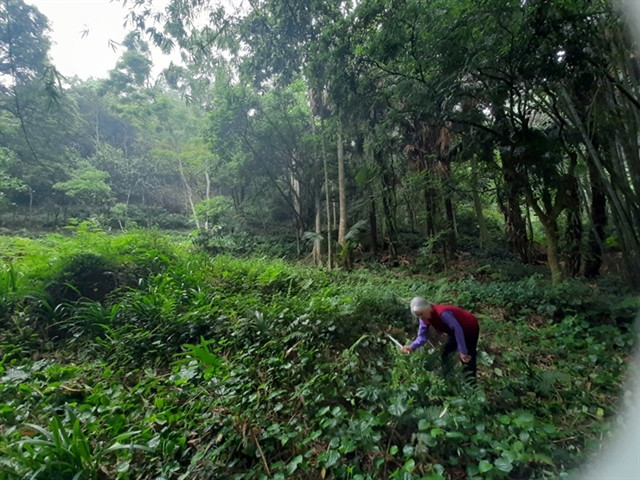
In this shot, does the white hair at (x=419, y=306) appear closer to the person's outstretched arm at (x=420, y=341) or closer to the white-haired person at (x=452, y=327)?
the white-haired person at (x=452, y=327)

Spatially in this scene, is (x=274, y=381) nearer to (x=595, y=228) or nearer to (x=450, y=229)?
(x=595, y=228)

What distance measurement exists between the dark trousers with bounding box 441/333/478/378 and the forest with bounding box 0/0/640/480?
0.32 feet

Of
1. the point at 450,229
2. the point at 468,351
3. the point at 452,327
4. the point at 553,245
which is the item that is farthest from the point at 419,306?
the point at 450,229

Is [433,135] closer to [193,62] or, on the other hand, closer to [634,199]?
[634,199]

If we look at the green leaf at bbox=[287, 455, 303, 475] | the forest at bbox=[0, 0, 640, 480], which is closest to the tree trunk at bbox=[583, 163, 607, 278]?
the forest at bbox=[0, 0, 640, 480]

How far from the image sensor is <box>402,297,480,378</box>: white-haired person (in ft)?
8.41

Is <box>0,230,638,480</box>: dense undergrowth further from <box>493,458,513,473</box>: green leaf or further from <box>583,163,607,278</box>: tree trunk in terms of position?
<box>583,163,607,278</box>: tree trunk

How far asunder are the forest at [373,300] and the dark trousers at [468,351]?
0.10 metres

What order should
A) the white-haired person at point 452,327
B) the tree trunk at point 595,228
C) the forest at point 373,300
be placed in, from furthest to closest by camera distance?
the tree trunk at point 595,228, the white-haired person at point 452,327, the forest at point 373,300

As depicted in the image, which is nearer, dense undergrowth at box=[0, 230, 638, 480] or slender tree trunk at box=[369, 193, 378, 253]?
dense undergrowth at box=[0, 230, 638, 480]

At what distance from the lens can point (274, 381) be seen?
2.58 metres

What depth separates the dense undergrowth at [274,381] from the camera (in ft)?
5.94

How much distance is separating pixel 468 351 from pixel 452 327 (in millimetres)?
265

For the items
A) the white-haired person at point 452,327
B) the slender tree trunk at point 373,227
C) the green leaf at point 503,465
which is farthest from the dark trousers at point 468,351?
the slender tree trunk at point 373,227
